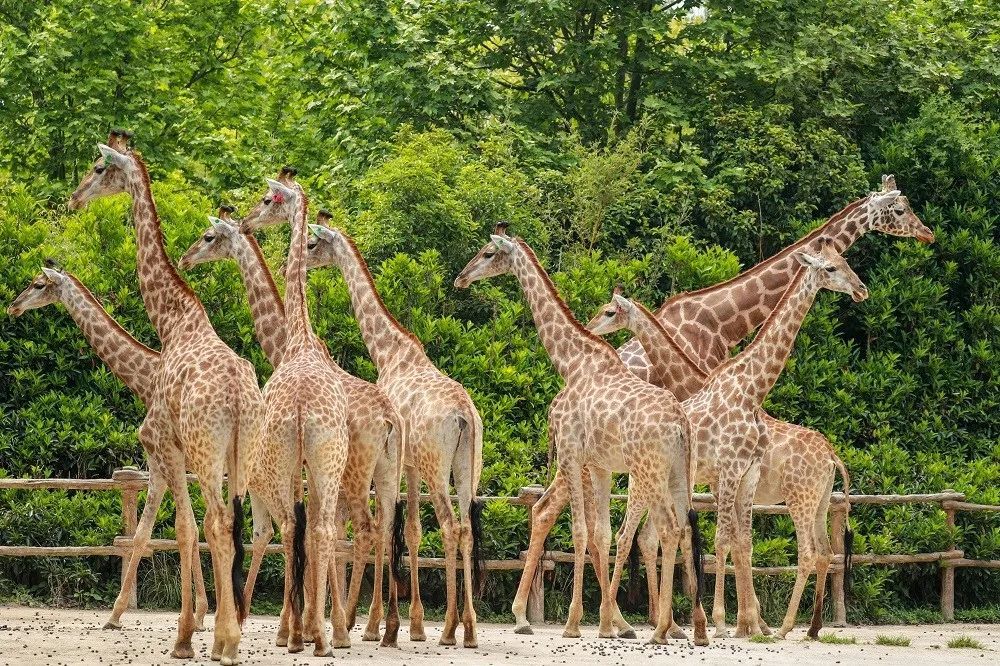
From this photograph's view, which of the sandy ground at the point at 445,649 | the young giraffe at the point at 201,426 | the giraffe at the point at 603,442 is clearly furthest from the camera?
the giraffe at the point at 603,442

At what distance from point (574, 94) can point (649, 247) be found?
11.0ft

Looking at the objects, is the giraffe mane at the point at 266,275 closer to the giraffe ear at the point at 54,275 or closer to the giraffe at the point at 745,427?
the giraffe ear at the point at 54,275

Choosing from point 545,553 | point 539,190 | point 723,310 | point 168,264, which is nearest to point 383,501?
point 168,264

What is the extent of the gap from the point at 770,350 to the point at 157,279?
479 cm

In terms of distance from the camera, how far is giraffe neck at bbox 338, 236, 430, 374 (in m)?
12.1

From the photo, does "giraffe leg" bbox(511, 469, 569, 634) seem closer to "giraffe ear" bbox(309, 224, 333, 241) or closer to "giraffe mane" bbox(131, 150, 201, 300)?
"giraffe ear" bbox(309, 224, 333, 241)

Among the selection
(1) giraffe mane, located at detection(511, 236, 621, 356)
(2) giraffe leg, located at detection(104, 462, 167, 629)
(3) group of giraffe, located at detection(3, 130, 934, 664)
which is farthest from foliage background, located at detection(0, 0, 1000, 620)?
(1) giraffe mane, located at detection(511, 236, 621, 356)

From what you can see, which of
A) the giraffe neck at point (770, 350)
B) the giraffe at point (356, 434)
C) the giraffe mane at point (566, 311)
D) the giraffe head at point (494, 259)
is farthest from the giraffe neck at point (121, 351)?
the giraffe neck at point (770, 350)

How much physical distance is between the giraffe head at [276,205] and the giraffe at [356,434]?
0.18 m

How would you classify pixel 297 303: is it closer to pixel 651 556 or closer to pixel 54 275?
pixel 54 275

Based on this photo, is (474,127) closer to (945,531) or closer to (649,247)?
(649,247)

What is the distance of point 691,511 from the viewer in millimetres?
11031

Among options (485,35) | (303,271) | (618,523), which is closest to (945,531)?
(618,523)

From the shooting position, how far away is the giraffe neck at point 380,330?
Answer: 1205cm
